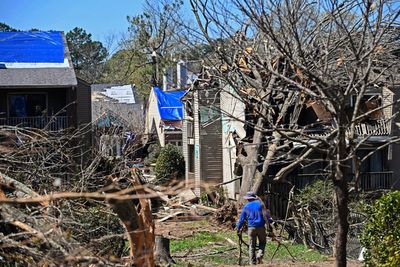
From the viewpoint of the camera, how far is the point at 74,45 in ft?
320

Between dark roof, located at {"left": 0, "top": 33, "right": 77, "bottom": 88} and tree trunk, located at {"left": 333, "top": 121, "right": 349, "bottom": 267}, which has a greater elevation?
dark roof, located at {"left": 0, "top": 33, "right": 77, "bottom": 88}

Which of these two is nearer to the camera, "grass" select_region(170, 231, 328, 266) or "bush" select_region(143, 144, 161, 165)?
"grass" select_region(170, 231, 328, 266)

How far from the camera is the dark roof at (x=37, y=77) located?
94.1ft

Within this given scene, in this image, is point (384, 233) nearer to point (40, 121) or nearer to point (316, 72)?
point (316, 72)

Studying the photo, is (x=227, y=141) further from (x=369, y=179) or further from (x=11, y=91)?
Answer: (x=11, y=91)

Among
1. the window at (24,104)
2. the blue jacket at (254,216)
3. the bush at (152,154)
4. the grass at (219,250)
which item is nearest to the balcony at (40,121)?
the window at (24,104)

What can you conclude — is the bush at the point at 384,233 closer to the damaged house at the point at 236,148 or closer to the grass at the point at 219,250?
the grass at the point at 219,250

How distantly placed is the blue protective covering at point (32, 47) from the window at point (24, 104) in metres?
1.50

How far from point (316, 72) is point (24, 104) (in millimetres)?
20951

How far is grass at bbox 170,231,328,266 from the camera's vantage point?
55.7ft

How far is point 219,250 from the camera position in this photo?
62.6 feet

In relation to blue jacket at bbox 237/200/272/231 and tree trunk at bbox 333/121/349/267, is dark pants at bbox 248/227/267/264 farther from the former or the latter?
tree trunk at bbox 333/121/349/267

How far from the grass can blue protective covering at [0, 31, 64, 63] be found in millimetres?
12059

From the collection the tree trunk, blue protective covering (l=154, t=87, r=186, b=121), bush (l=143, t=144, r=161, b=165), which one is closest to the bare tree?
the tree trunk
